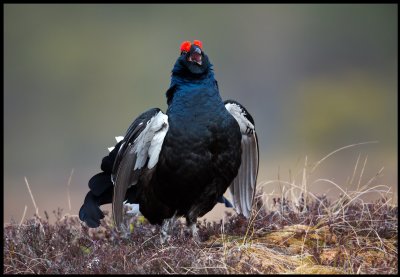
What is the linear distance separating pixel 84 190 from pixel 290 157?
4.48 m

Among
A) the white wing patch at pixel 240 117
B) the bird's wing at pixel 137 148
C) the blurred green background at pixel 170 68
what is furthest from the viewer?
the blurred green background at pixel 170 68

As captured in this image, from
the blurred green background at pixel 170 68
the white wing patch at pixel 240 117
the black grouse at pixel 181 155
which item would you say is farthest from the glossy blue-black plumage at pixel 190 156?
the blurred green background at pixel 170 68

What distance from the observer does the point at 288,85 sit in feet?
81.6

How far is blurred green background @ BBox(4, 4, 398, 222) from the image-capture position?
18734 millimetres

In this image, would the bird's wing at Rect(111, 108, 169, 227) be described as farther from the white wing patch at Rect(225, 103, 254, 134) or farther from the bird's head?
the white wing patch at Rect(225, 103, 254, 134)

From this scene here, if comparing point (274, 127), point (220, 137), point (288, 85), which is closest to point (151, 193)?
point (220, 137)

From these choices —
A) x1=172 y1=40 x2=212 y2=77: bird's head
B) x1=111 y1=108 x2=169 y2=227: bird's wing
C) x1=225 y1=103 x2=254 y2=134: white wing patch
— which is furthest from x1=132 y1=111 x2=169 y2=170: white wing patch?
x1=225 y1=103 x2=254 y2=134: white wing patch

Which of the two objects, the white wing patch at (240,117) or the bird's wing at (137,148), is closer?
the bird's wing at (137,148)

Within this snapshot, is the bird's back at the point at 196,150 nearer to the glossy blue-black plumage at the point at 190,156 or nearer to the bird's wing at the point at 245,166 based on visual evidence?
the glossy blue-black plumage at the point at 190,156

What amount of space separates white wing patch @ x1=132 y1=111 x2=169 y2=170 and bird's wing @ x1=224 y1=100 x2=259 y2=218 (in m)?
0.59

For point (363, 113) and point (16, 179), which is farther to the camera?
point (363, 113)

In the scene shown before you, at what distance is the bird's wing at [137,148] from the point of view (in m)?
5.26

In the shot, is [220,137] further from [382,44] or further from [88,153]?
[382,44]

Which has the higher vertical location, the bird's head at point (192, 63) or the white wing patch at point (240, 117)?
the bird's head at point (192, 63)
